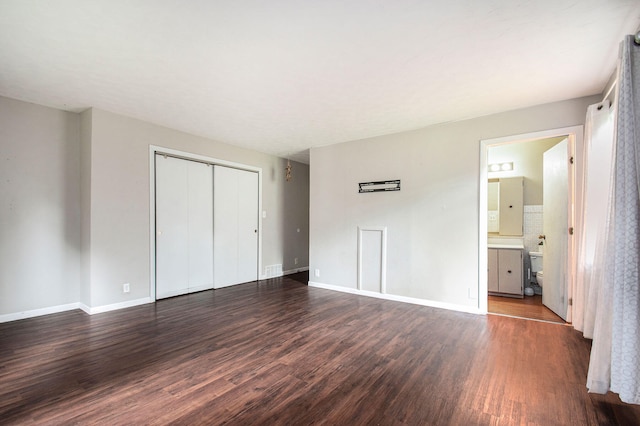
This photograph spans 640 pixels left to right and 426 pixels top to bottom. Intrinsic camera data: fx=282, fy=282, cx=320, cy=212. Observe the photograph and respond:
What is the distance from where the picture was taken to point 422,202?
4.15 metres

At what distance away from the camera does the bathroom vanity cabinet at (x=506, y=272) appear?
4.51 meters

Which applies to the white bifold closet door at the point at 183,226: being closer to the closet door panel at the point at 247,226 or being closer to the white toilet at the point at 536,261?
the closet door panel at the point at 247,226

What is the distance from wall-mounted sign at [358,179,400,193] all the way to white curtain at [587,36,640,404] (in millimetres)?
2749

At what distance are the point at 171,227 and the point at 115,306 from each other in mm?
1272

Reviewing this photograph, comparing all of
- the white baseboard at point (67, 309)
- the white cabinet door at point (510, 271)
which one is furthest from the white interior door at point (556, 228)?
the white baseboard at point (67, 309)

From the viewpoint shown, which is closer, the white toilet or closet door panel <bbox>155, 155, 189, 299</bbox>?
closet door panel <bbox>155, 155, 189, 299</bbox>

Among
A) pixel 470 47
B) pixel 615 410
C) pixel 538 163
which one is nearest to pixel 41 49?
pixel 470 47

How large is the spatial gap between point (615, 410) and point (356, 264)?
10.7ft

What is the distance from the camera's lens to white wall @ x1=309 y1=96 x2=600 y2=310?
3717mm

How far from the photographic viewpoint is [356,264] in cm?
480

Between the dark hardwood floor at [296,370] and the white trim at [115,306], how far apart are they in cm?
14

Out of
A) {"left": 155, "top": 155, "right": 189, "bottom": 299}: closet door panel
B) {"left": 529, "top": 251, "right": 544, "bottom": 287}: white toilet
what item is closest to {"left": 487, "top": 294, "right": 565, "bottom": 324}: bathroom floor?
{"left": 529, "top": 251, "right": 544, "bottom": 287}: white toilet

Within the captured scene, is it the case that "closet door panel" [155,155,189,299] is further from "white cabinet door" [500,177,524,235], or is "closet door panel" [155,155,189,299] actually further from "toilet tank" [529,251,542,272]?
"toilet tank" [529,251,542,272]

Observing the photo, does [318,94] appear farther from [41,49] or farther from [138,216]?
[138,216]
